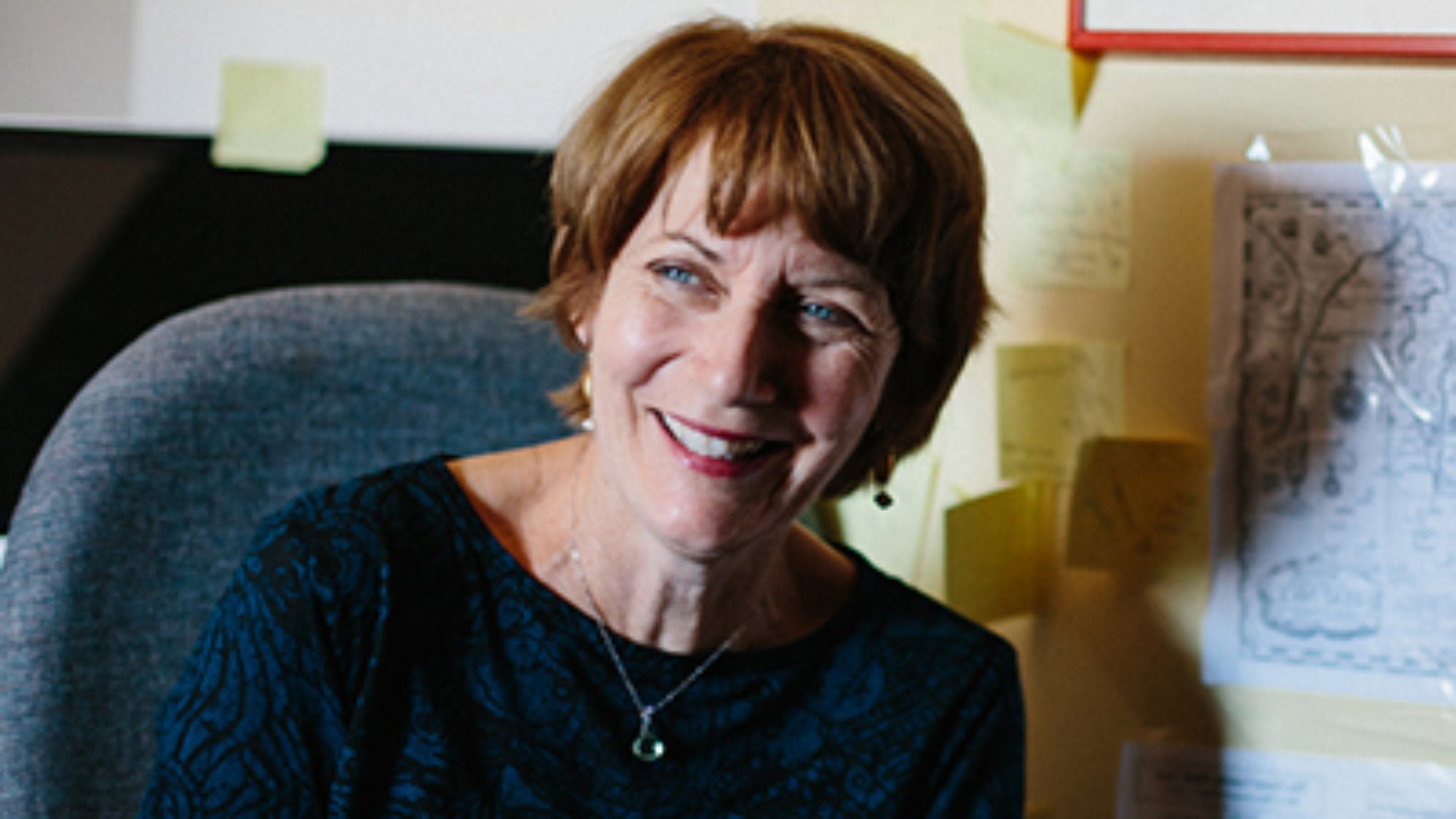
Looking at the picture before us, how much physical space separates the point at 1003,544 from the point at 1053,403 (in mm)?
142

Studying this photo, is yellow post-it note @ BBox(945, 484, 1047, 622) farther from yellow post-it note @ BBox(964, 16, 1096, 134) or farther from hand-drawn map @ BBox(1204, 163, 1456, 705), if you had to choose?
yellow post-it note @ BBox(964, 16, 1096, 134)

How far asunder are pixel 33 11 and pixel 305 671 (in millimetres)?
905

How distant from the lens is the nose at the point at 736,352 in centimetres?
88

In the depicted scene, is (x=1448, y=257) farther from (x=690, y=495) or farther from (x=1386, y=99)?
(x=690, y=495)

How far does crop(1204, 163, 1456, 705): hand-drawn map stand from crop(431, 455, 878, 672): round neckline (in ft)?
1.20

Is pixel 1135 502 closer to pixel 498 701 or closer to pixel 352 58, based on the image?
pixel 498 701

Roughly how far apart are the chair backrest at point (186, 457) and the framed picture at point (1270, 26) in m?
0.58

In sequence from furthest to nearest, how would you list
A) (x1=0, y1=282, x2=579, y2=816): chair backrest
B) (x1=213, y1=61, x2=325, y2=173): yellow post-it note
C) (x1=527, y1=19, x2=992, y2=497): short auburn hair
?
(x1=213, y1=61, x2=325, y2=173): yellow post-it note → (x1=0, y1=282, x2=579, y2=816): chair backrest → (x1=527, y1=19, x2=992, y2=497): short auburn hair

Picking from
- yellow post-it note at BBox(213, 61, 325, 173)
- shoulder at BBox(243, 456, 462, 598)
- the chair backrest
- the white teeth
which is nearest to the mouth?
the white teeth

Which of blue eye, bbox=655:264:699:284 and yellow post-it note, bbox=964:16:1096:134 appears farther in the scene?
yellow post-it note, bbox=964:16:1096:134

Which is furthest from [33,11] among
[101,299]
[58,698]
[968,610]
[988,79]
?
[968,610]

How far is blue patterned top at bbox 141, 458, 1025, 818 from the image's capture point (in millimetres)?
895

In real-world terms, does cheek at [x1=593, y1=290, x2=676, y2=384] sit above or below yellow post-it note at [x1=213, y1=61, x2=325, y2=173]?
below

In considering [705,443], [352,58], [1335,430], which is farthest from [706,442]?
[352,58]
